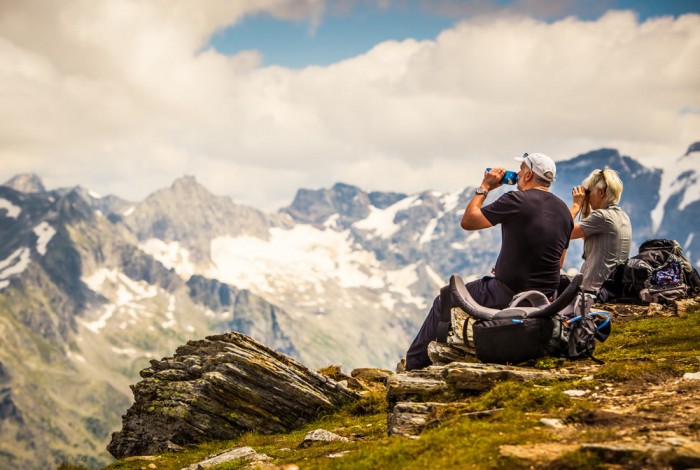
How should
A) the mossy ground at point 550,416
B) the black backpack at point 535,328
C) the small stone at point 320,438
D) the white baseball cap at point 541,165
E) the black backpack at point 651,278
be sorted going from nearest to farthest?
the mossy ground at point 550,416 → the black backpack at point 535,328 → the white baseball cap at point 541,165 → the small stone at point 320,438 → the black backpack at point 651,278

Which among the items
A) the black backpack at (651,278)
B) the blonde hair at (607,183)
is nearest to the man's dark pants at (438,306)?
the blonde hair at (607,183)

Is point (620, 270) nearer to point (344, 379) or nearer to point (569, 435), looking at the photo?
point (344, 379)

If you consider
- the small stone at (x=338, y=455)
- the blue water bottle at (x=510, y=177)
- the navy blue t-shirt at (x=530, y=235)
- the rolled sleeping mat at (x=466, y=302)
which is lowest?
the small stone at (x=338, y=455)

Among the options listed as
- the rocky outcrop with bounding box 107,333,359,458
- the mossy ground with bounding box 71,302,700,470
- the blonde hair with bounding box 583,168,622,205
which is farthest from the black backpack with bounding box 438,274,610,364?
the rocky outcrop with bounding box 107,333,359,458

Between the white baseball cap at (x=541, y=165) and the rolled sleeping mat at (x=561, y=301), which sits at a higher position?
the white baseball cap at (x=541, y=165)

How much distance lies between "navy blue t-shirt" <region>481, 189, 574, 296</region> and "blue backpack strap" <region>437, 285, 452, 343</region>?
1.30m

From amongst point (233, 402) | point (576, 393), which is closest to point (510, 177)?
point (576, 393)

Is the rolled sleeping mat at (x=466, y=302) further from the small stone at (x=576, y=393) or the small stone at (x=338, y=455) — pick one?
the small stone at (x=338, y=455)

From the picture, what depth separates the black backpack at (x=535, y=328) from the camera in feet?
46.7

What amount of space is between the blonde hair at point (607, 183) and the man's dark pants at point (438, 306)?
7.17 meters

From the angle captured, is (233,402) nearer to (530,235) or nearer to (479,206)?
(479,206)

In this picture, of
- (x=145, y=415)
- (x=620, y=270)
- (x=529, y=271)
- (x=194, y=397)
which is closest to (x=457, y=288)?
(x=529, y=271)

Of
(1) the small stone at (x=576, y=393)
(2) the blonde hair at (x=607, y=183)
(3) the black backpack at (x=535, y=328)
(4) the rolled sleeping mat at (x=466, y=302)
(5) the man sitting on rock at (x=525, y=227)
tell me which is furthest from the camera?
(2) the blonde hair at (x=607, y=183)

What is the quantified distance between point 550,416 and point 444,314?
193 inches
